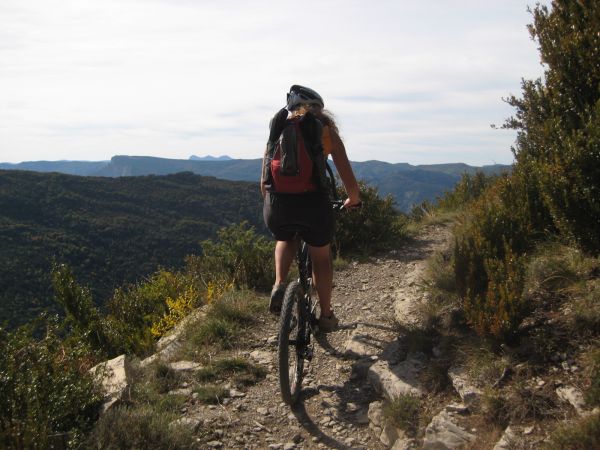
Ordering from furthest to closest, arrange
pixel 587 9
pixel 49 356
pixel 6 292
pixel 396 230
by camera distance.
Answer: pixel 6 292, pixel 396 230, pixel 587 9, pixel 49 356

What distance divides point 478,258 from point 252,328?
7.45 feet

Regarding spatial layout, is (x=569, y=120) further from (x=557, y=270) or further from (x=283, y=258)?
(x=283, y=258)

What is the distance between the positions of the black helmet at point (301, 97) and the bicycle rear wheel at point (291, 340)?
48.6 inches

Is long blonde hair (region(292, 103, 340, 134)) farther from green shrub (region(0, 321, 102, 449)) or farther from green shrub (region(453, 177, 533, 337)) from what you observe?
green shrub (region(0, 321, 102, 449))

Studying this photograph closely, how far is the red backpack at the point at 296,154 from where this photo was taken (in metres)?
3.03

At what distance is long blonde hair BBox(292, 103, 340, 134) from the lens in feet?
10.4

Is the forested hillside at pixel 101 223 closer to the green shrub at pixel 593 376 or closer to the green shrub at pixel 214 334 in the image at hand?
A: the green shrub at pixel 214 334

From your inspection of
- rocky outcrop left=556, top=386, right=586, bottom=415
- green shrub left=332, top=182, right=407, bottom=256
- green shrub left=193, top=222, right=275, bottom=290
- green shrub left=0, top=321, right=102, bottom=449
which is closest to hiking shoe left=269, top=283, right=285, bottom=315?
green shrub left=0, top=321, right=102, bottom=449

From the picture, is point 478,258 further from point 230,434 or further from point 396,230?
point 396,230

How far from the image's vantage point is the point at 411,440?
2.71 m

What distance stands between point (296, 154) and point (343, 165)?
18.5 inches

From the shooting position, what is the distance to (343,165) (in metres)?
3.37

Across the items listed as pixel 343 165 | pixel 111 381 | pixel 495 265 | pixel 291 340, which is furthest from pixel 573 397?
pixel 111 381

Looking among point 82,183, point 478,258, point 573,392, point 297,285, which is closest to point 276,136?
point 297,285
